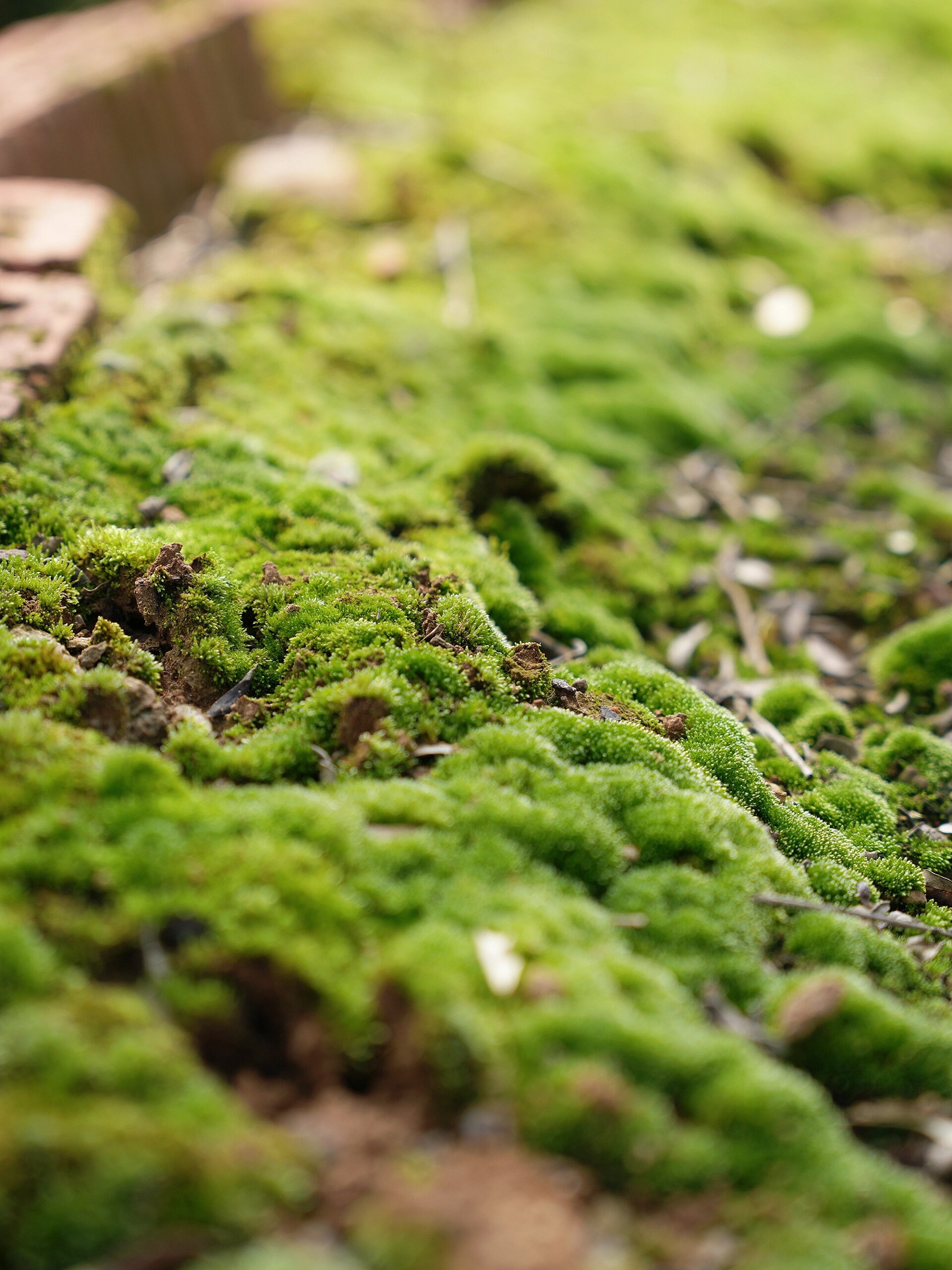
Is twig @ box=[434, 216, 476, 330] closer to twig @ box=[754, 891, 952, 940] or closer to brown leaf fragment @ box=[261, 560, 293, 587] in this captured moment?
brown leaf fragment @ box=[261, 560, 293, 587]

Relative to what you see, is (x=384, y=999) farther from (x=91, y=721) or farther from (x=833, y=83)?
(x=833, y=83)

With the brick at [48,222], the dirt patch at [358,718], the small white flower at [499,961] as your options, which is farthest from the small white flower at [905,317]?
the small white flower at [499,961]

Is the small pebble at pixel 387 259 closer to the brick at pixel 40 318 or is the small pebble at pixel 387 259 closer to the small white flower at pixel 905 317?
the brick at pixel 40 318

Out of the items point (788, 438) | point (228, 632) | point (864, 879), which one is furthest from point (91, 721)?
point (788, 438)

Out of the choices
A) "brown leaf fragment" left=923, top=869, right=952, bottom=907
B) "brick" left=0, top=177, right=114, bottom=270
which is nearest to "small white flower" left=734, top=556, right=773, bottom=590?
"brown leaf fragment" left=923, top=869, right=952, bottom=907

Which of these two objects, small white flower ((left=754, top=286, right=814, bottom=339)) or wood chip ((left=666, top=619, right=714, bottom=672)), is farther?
small white flower ((left=754, top=286, right=814, bottom=339))
